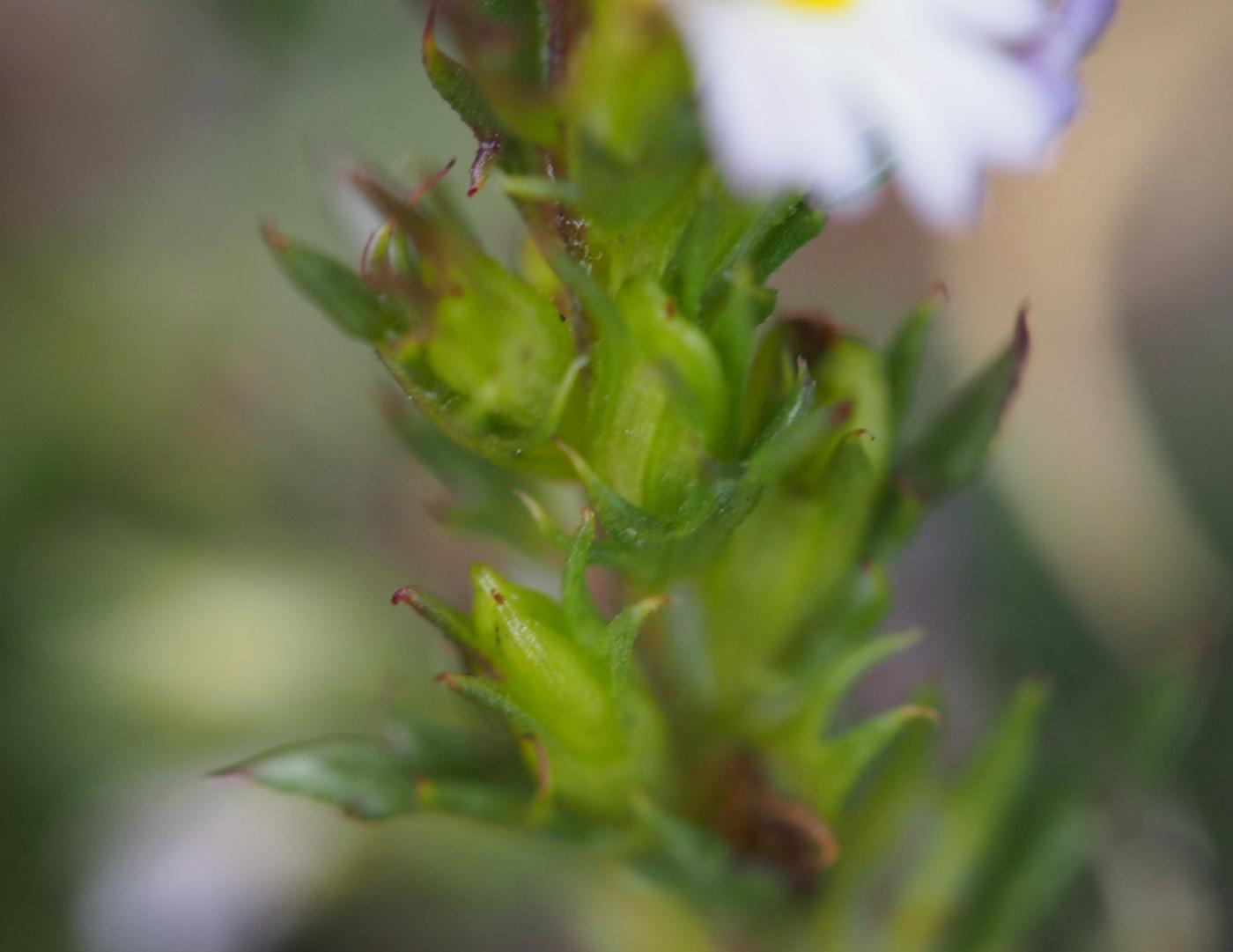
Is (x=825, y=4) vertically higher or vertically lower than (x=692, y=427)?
higher

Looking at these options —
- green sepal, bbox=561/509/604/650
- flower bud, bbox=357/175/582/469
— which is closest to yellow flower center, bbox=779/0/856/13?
flower bud, bbox=357/175/582/469

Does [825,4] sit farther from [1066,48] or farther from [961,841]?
[961,841]

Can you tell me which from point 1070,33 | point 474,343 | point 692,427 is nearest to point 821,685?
point 692,427

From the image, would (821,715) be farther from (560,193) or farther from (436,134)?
(436,134)

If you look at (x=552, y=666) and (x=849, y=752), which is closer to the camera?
(x=552, y=666)

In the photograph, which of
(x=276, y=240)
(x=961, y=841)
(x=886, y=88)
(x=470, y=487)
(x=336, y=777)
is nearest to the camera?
(x=886, y=88)

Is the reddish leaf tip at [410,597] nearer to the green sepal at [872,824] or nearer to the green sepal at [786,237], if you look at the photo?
the green sepal at [786,237]
